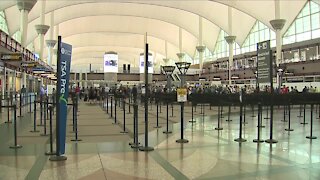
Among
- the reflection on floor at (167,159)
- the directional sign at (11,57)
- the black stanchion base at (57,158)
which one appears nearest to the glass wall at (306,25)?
the directional sign at (11,57)

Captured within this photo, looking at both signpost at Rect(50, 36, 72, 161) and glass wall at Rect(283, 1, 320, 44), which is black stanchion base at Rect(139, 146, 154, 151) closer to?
signpost at Rect(50, 36, 72, 161)

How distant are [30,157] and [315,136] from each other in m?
7.65

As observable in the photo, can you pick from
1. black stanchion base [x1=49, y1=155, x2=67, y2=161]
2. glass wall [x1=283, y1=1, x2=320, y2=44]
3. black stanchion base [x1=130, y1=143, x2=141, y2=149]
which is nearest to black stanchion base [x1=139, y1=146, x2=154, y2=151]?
black stanchion base [x1=130, y1=143, x2=141, y2=149]

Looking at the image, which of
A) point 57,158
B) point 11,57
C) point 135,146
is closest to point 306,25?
point 11,57

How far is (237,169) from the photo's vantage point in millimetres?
5629

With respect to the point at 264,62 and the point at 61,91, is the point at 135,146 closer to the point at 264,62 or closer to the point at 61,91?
the point at 61,91

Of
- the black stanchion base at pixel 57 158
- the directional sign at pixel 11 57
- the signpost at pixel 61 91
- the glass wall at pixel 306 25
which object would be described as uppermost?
the glass wall at pixel 306 25

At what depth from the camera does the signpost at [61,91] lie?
637 cm

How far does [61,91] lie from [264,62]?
18.7ft

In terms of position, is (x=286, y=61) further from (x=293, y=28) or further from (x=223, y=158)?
(x=223, y=158)

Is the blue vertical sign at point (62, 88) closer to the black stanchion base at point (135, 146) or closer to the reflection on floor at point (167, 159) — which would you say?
the reflection on floor at point (167, 159)

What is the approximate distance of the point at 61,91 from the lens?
648 centimetres

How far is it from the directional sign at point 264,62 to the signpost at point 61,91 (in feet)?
17.7

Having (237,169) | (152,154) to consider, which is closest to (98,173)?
(152,154)
